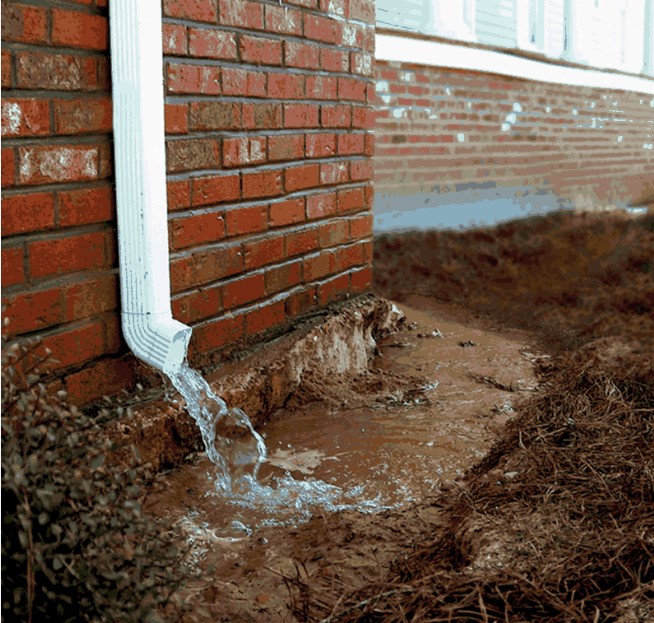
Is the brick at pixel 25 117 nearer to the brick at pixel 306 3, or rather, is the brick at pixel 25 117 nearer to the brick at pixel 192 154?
the brick at pixel 192 154

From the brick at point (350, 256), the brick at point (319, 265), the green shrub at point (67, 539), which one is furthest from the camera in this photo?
the brick at point (350, 256)

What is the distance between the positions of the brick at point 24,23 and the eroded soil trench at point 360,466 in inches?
44.9

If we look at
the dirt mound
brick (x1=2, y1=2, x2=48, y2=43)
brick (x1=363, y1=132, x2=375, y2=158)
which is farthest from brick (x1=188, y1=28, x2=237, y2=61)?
the dirt mound

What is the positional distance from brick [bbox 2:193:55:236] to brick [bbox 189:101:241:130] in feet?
2.10

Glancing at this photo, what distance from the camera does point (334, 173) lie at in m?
3.70

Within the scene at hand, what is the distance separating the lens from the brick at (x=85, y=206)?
2343 mm

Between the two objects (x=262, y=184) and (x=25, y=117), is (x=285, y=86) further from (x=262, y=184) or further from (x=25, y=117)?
(x=25, y=117)

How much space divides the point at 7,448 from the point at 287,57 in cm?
211

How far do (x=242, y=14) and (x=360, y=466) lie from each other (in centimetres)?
155

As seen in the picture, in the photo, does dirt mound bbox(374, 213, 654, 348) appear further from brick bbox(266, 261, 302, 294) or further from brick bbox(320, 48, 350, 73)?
brick bbox(320, 48, 350, 73)

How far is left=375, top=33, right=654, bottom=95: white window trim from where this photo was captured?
20.9 feet

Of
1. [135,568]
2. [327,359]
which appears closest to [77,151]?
[135,568]

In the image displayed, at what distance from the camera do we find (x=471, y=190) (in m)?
7.65

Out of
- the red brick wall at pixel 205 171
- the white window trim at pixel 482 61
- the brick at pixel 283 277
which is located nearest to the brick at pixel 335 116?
the red brick wall at pixel 205 171
